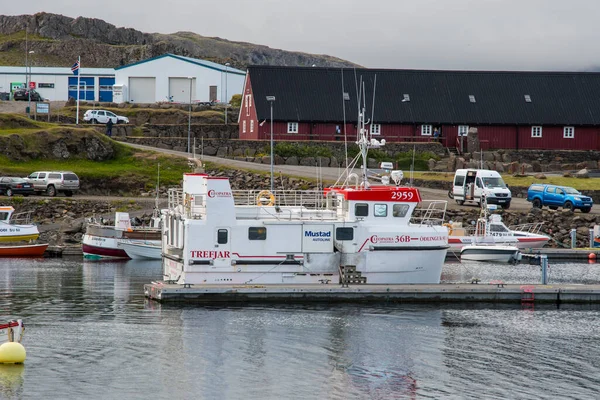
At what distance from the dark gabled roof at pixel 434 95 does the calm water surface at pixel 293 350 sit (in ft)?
126

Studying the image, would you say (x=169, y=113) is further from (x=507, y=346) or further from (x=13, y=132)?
(x=507, y=346)

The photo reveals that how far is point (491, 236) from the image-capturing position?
4700 cm

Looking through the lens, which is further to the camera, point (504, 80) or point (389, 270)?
point (504, 80)

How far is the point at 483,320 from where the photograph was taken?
30.4 metres

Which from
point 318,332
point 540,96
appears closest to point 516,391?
point 318,332

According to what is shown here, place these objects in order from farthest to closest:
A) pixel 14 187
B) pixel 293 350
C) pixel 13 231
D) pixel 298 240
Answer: pixel 14 187 < pixel 13 231 < pixel 298 240 < pixel 293 350

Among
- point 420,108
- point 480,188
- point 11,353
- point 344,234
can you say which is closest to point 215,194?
point 344,234

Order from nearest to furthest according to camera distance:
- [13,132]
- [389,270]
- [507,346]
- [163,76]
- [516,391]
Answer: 1. [516,391]
2. [507,346]
3. [389,270]
4. [13,132]
5. [163,76]

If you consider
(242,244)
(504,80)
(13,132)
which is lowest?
(242,244)

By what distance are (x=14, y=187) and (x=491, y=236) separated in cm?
2647

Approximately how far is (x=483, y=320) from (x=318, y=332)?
562cm

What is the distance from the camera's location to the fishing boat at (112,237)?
45812mm

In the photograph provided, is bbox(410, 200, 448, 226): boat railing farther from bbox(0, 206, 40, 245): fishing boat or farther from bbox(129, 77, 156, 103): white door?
bbox(129, 77, 156, 103): white door

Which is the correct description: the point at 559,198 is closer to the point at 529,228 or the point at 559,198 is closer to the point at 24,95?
the point at 529,228
